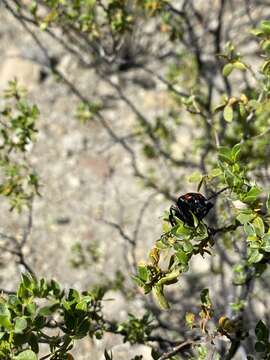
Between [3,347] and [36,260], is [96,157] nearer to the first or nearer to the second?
[36,260]

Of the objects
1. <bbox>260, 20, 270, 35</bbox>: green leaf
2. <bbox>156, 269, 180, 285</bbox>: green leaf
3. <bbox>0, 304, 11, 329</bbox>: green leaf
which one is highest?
<bbox>260, 20, 270, 35</bbox>: green leaf

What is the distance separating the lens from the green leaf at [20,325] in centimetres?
181

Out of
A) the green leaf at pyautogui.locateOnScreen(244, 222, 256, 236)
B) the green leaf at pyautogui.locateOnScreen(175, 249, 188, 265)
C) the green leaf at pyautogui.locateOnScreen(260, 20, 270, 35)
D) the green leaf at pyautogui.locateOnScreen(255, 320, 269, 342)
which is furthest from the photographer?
the green leaf at pyautogui.locateOnScreen(260, 20, 270, 35)

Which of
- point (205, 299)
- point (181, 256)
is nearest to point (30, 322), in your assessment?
point (181, 256)

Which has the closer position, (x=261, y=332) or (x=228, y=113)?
(x=261, y=332)

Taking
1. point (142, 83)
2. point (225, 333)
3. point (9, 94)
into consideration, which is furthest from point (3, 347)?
point (142, 83)

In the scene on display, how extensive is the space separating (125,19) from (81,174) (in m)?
1.95

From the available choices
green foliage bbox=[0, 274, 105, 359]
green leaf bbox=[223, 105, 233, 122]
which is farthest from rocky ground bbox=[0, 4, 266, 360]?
green foliage bbox=[0, 274, 105, 359]

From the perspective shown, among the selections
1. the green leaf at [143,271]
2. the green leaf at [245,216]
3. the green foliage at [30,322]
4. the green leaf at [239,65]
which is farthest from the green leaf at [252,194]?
the green leaf at [239,65]

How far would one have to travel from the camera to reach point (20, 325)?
182 cm

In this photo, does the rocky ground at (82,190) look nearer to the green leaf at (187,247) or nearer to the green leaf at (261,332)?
the green leaf at (261,332)

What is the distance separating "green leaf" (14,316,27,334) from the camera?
5.94 ft

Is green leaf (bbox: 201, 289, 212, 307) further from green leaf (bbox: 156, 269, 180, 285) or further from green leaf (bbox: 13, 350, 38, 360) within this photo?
green leaf (bbox: 13, 350, 38, 360)

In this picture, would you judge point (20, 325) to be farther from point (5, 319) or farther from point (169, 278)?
point (169, 278)
